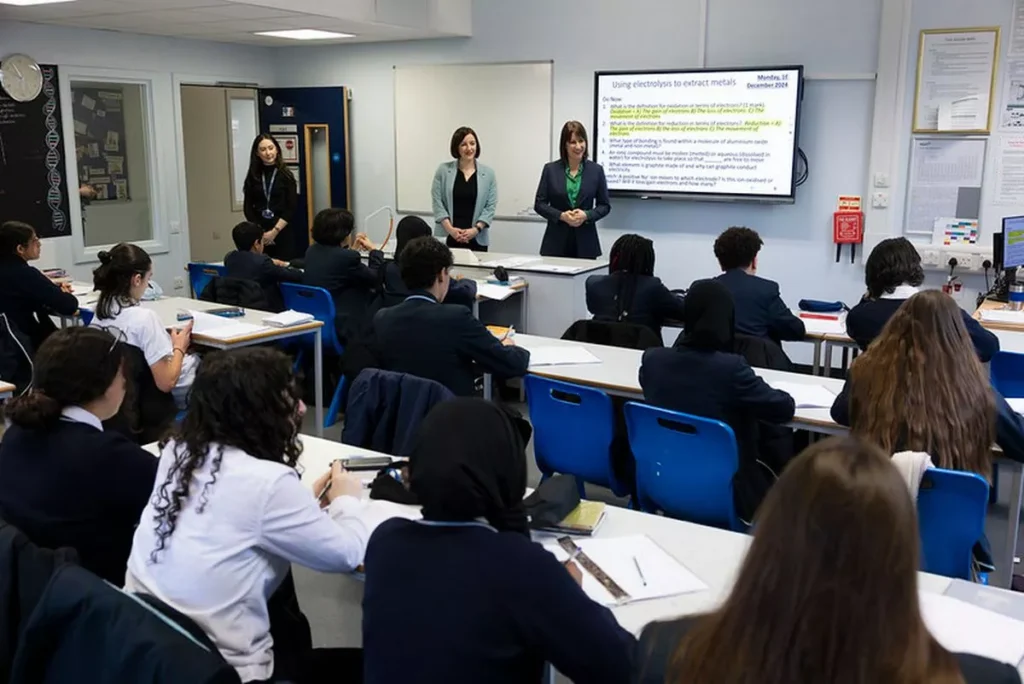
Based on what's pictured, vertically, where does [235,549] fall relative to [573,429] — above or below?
above

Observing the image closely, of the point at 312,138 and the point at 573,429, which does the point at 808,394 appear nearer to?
the point at 573,429

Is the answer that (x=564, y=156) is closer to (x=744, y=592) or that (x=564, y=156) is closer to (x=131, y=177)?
(x=131, y=177)

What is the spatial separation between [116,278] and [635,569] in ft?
8.89

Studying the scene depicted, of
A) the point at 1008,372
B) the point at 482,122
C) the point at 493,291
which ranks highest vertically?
the point at 482,122

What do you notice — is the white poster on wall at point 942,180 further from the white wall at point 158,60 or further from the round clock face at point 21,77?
the round clock face at point 21,77

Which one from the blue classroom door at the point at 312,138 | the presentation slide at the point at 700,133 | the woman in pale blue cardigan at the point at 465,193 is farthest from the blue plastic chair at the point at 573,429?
the blue classroom door at the point at 312,138

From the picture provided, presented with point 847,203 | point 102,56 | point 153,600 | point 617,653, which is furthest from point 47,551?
point 102,56

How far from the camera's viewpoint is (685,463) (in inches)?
115

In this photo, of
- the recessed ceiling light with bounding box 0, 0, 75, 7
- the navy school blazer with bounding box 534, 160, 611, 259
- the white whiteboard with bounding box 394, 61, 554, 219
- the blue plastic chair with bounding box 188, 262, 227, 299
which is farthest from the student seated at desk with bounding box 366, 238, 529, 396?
the white whiteboard with bounding box 394, 61, 554, 219

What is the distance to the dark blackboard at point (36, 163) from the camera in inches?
257

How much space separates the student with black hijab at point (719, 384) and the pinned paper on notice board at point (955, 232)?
11.8 ft

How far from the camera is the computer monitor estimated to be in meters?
5.17

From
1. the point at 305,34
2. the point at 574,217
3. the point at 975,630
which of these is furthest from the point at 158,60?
the point at 975,630

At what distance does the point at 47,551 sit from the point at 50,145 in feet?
19.5
